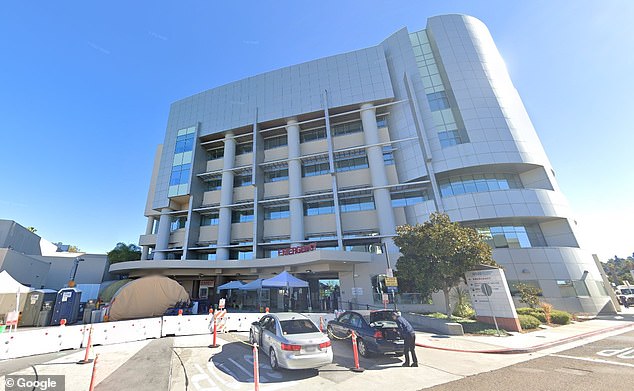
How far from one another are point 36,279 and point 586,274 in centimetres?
6037

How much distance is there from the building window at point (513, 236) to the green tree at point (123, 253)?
50.3 m

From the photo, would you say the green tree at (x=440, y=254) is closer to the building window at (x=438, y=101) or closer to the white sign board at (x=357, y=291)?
the white sign board at (x=357, y=291)

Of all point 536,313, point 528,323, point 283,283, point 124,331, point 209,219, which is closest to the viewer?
point 124,331

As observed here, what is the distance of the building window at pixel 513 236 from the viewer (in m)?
25.8

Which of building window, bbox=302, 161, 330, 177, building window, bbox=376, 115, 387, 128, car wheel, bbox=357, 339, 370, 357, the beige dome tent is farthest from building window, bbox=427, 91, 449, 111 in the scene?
the beige dome tent

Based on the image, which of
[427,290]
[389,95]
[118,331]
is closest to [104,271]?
[118,331]

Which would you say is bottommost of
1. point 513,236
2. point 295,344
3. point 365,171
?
point 295,344

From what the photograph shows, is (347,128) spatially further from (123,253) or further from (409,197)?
(123,253)

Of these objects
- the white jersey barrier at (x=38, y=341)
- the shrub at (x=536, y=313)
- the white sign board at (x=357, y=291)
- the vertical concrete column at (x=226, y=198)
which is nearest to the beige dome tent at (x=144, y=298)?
the white jersey barrier at (x=38, y=341)

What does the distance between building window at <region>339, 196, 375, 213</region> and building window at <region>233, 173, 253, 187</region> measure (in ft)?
50.0

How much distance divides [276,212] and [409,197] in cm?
1809

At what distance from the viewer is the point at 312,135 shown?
130ft

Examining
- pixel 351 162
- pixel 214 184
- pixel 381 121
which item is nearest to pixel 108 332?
pixel 351 162

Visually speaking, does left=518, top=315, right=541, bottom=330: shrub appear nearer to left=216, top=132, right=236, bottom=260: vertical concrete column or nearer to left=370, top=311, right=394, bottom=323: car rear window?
left=370, top=311, right=394, bottom=323: car rear window
